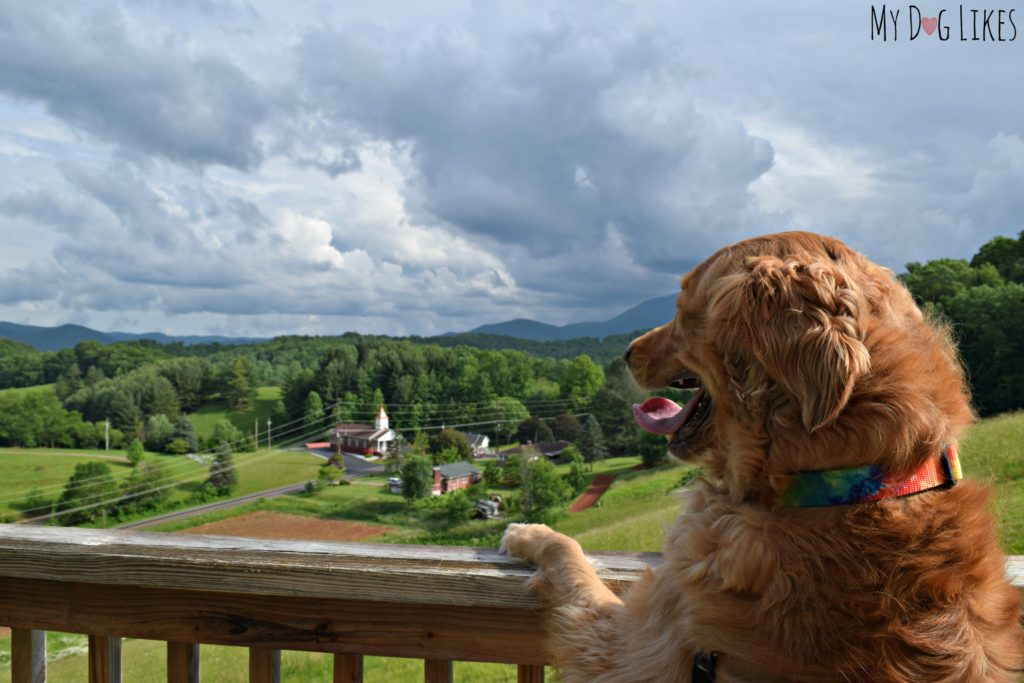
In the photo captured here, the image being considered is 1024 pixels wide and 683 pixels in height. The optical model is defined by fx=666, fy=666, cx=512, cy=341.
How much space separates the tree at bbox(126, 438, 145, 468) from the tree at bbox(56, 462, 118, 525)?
192 cm

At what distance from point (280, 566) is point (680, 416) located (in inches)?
55.3

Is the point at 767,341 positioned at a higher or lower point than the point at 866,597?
higher

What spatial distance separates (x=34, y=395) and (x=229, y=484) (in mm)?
18011

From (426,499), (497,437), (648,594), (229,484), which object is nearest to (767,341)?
(648,594)

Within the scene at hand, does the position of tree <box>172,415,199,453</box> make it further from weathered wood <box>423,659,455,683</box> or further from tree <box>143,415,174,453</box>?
weathered wood <box>423,659,455,683</box>

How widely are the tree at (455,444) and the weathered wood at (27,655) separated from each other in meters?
55.9

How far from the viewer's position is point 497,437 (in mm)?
59188

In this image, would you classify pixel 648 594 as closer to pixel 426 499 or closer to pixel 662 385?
pixel 662 385

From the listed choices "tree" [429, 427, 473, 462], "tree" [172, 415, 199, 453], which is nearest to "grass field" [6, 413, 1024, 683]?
"tree" [429, 427, 473, 462]

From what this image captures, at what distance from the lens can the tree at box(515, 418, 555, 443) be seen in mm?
52156

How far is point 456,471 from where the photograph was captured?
179ft

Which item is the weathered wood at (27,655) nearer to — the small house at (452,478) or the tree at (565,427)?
the tree at (565,427)

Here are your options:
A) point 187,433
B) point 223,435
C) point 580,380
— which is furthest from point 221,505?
point 580,380

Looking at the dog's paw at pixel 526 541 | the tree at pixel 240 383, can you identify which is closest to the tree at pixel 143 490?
the tree at pixel 240 383
